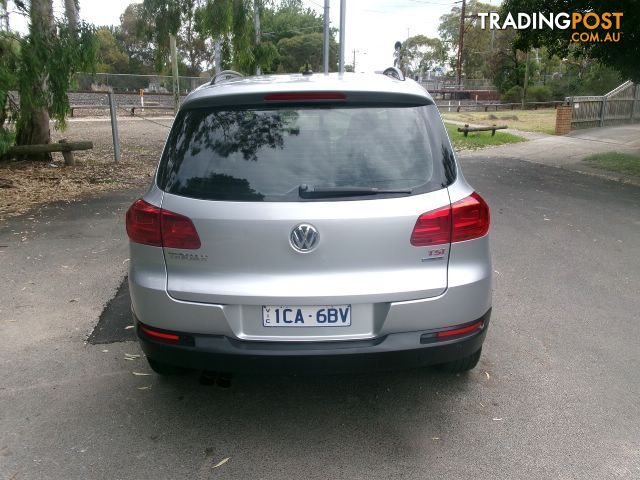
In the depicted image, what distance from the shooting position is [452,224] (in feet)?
9.39

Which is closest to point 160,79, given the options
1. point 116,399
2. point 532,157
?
point 532,157

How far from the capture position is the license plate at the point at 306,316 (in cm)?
278

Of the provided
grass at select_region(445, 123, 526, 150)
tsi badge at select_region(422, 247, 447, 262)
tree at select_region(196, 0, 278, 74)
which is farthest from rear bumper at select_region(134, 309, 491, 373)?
grass at select_region(445, 123, 526, 150)

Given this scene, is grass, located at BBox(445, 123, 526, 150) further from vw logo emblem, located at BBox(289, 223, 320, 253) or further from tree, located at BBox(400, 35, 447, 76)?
tree, located at BBox(400, 35, 447, 76)

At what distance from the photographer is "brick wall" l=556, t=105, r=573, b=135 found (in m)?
19.4

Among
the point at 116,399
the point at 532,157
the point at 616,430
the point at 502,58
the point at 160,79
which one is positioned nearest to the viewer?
the point at 616,430

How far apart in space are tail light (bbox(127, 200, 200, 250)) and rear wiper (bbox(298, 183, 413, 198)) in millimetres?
560

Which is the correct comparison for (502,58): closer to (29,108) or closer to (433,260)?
(29,108)

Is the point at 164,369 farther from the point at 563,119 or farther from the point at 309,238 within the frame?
the point at 563,119

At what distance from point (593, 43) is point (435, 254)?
11417 mm

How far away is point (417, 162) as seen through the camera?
293 cm

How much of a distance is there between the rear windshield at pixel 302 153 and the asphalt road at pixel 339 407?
1282 mm

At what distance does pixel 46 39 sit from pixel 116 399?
21.7 ft

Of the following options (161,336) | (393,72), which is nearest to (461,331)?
(161,336)
